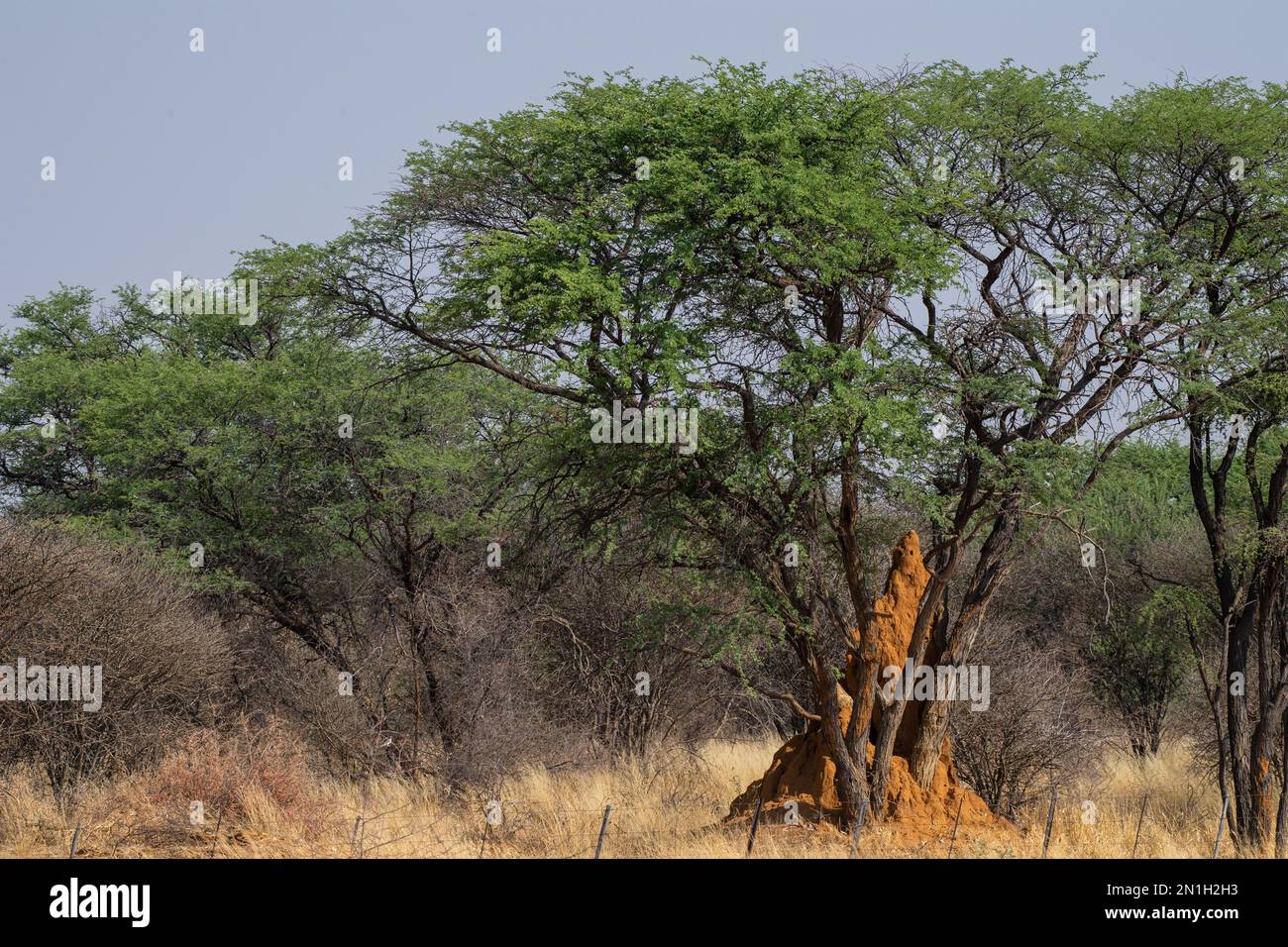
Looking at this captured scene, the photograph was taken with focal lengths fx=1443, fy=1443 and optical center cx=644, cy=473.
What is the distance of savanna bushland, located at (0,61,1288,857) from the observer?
15812 millimetres

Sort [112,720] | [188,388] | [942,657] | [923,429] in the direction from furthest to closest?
[188,388] → [112,720] → [942,657] → [923,429]

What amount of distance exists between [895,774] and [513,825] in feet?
15.1

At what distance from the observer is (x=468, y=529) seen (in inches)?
1012

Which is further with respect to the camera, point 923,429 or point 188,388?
point 188,388

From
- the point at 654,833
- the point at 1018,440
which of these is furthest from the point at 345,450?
the point at 1018,440

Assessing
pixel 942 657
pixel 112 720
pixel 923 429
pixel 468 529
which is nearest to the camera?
pixel 923 429

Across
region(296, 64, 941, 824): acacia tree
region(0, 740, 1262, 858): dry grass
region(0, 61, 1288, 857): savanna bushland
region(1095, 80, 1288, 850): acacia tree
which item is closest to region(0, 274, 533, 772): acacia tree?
region(0, 61, 1288, 857): savanna bushland

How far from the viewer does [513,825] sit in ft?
56.7

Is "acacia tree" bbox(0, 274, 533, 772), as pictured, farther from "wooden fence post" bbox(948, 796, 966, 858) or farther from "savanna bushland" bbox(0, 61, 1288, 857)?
"wooden fence post" bbox(948, 796, 966, 858)

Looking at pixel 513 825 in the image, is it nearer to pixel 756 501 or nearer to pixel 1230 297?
pixel 756 501

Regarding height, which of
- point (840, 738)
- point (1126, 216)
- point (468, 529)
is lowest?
point (840, 738)

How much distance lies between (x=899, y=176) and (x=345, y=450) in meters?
12.1

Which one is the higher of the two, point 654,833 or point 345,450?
point 345,450

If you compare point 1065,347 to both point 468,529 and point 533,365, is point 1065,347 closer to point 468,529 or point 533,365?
point 533,365
